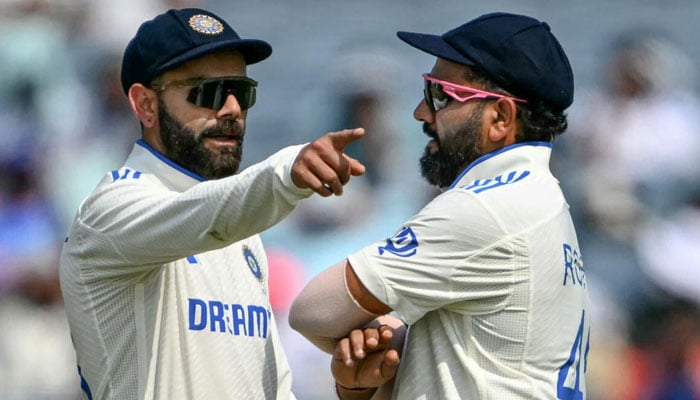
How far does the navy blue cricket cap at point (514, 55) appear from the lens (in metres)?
3.53

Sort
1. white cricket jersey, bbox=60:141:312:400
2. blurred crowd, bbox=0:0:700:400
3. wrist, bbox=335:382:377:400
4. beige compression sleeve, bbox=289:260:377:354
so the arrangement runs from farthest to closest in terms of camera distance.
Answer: blurred crowd, bbox=0:0:700:400 → wrist, bbox=335:382:377:400 → beige compression sleeve, bbox=289:260:377:354 → white cricket jersey, bbox=60:141:312:400

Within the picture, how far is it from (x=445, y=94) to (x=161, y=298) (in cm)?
97

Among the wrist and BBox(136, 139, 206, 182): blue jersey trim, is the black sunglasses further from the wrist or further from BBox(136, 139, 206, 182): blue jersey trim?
the wrist

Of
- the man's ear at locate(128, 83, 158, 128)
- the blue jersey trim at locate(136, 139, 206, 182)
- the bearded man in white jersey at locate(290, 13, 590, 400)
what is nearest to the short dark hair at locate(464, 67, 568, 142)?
the bearded man in white jersey at locate(290, 13, 590, 400)

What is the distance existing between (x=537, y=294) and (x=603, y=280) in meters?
3.88

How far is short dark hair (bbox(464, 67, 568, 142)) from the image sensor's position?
356 centimetres

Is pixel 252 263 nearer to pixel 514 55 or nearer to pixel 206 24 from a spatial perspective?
pixel 206 24

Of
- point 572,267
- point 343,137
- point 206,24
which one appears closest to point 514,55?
point 572,267

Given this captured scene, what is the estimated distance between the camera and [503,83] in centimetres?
354

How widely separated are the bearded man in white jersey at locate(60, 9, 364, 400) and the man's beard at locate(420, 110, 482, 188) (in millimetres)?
639

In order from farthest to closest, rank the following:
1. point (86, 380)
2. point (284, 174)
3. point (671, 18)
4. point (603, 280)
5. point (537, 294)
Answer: point (671, 18) < point (603, 280) < point (86, 380) < point (537, 294) < point (284, 174)

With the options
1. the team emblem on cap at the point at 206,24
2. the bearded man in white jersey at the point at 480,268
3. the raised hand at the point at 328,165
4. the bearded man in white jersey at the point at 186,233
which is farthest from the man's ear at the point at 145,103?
the raised hand at the point at 328,165

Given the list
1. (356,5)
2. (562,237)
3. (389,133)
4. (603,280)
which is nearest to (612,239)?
(603,280)

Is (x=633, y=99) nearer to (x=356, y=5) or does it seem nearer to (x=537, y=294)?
(x=356, y=5)
